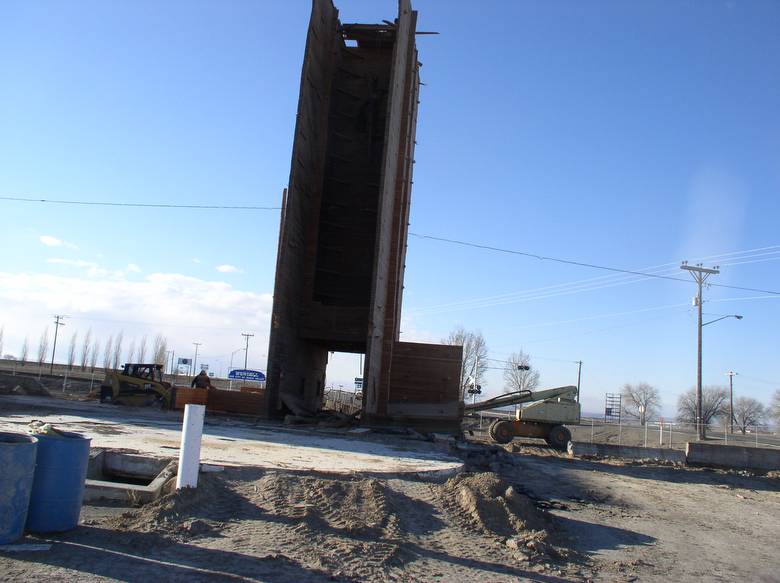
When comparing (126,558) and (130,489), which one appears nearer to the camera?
(126,558)

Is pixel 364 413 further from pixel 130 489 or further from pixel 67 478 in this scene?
pixel 67 478

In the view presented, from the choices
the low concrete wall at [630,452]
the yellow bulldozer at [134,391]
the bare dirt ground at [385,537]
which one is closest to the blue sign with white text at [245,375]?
the yellow bulldozer at [134,391]

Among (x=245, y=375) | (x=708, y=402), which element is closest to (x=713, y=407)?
(x=708, y=402)

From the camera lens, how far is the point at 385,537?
6859 mm

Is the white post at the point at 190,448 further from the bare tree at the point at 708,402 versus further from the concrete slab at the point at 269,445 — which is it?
the bare tree at the point at 708,402

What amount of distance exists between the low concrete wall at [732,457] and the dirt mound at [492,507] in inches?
613

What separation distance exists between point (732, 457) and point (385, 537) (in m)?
19.4

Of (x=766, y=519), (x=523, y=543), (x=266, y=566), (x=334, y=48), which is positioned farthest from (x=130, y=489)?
(x=334, y=48)

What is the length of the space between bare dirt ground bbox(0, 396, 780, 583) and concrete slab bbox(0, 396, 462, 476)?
1.84 ft

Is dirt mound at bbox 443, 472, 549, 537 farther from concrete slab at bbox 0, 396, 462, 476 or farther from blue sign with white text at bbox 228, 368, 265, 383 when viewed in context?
blue sign with white text at bbox 228, 368, 265, 383

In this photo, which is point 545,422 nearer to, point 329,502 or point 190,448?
point 329,502

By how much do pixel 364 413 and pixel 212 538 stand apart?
1418 centimetres

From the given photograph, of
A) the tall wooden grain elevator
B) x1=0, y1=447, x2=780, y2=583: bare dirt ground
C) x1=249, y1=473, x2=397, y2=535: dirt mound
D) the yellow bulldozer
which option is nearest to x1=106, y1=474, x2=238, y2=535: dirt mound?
x1=0, y1=447, x2=780, y2=583: bare dirt ground

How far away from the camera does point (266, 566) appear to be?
18.3 feet
